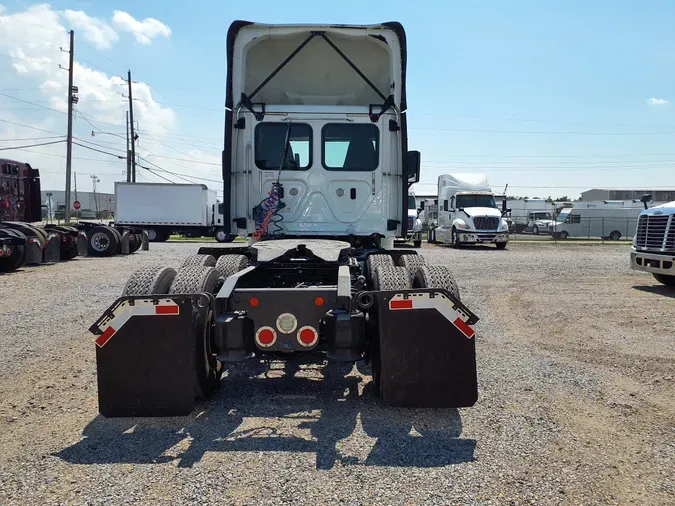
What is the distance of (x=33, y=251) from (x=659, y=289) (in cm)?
1612

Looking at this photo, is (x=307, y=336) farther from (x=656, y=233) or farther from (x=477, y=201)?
(x=477, y=201)

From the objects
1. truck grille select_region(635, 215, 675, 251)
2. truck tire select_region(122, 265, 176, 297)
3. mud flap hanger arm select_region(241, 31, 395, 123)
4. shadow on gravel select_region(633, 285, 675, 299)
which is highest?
mud flap hanger arm select_region(241, 31, 395, 123)

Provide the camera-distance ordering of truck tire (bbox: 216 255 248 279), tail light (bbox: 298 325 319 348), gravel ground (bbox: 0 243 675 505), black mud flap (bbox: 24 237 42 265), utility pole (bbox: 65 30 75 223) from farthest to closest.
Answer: utility pole (bbox: 65 30 75 223) → black mud flap (bbox: 24 237 42 265) → truck tire (bbox: 216 255 248 279) → tail light (bbox: 298 325 319 348) → gravel ground (bbox: 0 243 675 505)

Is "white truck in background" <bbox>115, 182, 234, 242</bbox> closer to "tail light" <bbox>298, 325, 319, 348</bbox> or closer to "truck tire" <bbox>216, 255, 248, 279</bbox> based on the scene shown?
"truck tire" <bbox>216, 255, 248, 279</bbox>

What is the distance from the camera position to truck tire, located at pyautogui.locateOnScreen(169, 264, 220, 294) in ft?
16.0

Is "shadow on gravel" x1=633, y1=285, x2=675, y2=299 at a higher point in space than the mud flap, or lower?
lower

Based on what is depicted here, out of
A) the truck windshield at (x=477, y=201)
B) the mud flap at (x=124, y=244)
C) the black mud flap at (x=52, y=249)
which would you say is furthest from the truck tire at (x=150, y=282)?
the truck windshield at (x=477, y=201)

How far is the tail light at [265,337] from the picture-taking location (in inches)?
176

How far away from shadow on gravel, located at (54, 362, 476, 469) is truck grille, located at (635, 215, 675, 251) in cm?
958

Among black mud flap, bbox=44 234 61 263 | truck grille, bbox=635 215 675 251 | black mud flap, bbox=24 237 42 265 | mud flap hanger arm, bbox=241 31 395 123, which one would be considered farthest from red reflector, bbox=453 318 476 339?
black mud flap, bbox=44 234 61 263

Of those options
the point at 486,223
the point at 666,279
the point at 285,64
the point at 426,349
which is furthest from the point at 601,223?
the point at 426,349

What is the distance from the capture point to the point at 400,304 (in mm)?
4375

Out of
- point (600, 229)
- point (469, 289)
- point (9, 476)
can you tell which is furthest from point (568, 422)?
point (600, 229)

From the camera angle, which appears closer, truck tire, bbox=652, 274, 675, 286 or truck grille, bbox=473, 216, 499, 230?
truck tire, bbox=652, 274, 675, 286
